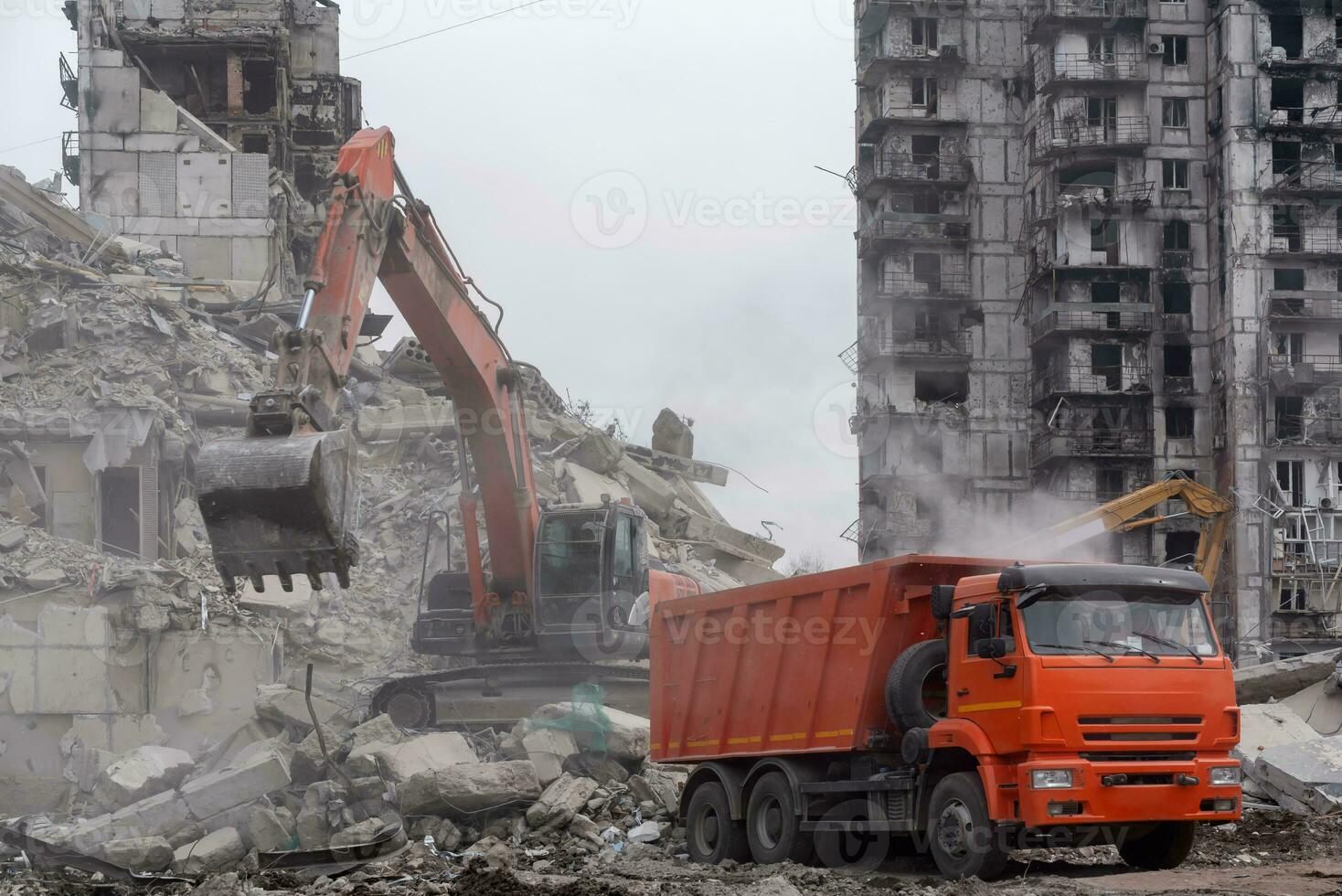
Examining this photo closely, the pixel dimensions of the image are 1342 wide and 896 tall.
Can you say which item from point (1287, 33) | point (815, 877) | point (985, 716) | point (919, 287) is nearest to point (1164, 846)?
point (985, 716)

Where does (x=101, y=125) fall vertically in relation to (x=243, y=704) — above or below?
above

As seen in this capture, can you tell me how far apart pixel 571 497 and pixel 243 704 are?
28.2ft

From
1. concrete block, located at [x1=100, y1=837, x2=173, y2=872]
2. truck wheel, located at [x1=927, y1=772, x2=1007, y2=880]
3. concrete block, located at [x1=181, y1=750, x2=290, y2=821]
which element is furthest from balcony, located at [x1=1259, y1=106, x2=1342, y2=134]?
concrete block, located at [x1=100, y1=837, x2=173, y2=872]

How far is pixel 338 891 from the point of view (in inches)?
449

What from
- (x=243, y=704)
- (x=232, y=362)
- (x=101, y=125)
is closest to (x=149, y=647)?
(x=243, y=704)

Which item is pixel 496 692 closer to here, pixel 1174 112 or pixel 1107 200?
pixel 1107 200

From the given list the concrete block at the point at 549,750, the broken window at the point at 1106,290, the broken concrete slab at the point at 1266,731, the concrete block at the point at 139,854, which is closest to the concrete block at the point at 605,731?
the concrete block at the point at 549,750

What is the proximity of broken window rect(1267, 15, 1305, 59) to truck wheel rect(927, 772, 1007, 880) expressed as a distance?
49.1 metres

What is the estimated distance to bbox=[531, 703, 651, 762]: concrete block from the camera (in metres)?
16.8

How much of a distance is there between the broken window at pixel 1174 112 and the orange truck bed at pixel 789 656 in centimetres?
4477

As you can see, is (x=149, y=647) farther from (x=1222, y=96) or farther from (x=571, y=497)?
(x=1222, y=96)

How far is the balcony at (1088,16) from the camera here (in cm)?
5428

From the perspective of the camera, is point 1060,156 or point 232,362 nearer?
point 232,362

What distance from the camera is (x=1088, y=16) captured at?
54.3 meters
